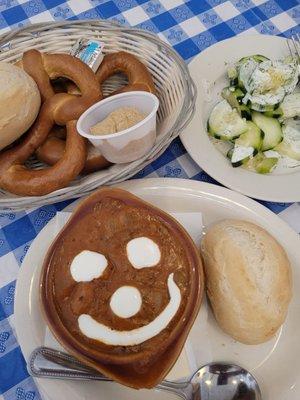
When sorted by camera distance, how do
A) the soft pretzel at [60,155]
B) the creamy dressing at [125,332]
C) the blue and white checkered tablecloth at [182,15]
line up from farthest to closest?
the blue and white checkered tablecloth at [182,15]
the soft pretzel at [60,155]
the creamy dressing at [125,332]

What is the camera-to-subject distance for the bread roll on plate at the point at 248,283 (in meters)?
0.81

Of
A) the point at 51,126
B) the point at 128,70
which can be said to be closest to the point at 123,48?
the point at 128,70

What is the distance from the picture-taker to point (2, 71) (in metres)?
0.96

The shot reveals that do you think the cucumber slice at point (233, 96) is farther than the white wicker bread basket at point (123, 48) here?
Yes

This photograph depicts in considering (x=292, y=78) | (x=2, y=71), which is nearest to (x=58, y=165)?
(x=2, y=71)

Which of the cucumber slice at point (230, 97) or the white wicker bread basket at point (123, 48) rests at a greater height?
the white wicker bread basket at point (123, 48)

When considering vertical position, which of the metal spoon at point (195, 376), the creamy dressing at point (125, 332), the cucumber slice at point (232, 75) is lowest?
the metal spoon at point (195, 376)

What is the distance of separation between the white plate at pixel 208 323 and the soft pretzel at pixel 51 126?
0.10 metres

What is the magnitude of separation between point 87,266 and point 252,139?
0.54 metres

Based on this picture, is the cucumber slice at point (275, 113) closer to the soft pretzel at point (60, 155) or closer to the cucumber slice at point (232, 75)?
the cucumber slice at point (232, 75)

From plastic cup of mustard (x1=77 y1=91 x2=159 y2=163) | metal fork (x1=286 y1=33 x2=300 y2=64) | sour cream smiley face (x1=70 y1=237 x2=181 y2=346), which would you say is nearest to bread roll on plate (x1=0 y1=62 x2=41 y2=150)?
plastic cup of mustard (x1=77 y1=91 x2=159 y2=163)

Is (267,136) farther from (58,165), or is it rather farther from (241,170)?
(58,165)

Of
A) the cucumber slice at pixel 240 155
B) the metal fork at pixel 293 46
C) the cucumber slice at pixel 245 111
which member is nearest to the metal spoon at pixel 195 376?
the cucumber slice at pixel 240 155

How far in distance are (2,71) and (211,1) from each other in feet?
2.64
